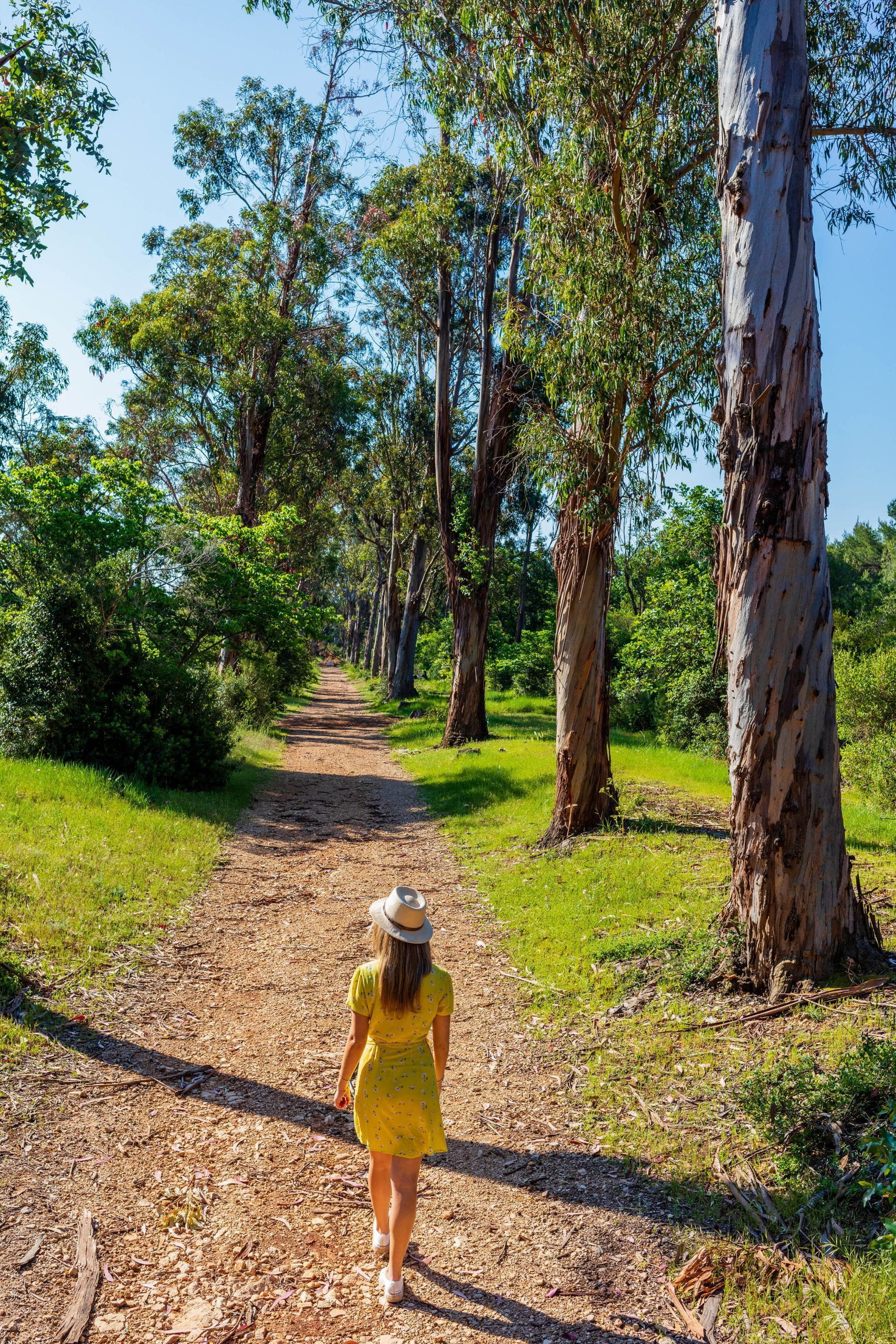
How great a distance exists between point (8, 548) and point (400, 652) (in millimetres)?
19336

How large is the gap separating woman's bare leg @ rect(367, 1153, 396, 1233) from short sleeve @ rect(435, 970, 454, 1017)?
60cm

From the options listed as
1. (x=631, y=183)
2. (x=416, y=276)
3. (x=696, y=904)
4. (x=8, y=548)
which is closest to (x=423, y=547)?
(x=416, y=276)

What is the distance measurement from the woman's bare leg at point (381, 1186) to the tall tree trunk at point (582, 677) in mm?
6372

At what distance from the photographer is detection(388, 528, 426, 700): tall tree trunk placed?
28906 millimetres

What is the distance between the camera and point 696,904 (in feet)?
23.3


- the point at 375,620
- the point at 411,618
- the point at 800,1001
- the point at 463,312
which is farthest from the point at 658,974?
the point at 375,620

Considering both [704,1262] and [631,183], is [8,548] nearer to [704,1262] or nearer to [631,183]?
[631,183]

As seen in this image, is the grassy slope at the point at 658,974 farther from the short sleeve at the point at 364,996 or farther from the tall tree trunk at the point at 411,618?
the tall tree trunk at the point at 411,618

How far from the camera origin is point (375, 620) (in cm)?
5469

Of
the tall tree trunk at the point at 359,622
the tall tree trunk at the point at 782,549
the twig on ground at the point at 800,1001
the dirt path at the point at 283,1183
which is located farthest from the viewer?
the tall tree trunk at the point at 359,622

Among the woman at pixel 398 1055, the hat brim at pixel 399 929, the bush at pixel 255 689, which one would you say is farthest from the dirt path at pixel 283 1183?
the bush at pixel 255 689

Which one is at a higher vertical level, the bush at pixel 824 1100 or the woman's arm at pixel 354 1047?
the woman's arm at pixel 354 1047

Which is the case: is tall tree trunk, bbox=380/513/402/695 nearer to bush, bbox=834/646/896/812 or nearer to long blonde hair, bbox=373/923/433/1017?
bush, bbox=834/646/896/812

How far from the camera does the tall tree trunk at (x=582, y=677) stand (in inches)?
377
